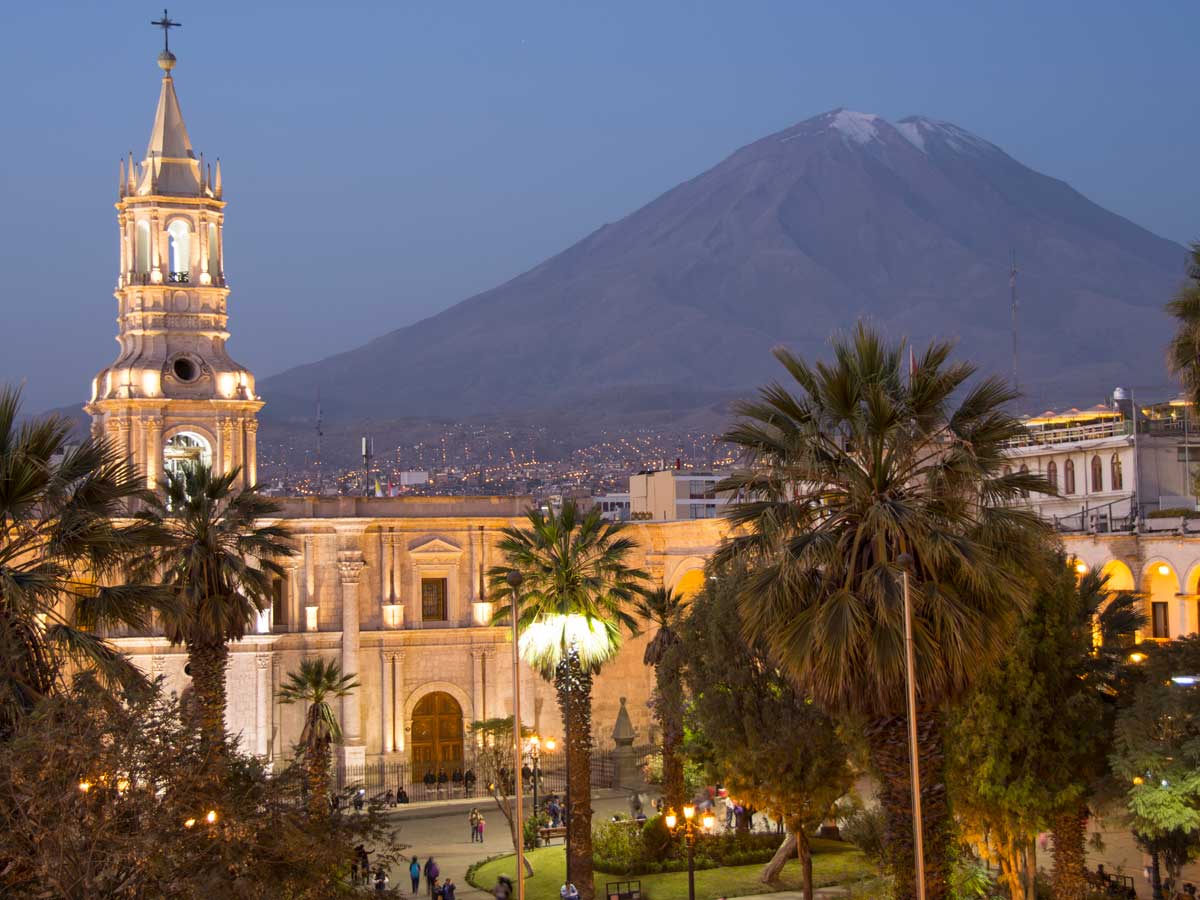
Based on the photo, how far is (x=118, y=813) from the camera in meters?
18.6

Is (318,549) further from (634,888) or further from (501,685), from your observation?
(634,888)

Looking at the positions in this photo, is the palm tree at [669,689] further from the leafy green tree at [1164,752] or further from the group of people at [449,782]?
the group of people at [449,782]

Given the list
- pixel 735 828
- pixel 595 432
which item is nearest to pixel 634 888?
pixel 735 828

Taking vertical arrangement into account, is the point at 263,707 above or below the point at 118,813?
A: below

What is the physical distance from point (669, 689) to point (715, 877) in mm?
3992

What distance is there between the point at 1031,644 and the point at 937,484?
869 cm

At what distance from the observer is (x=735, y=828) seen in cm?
4153

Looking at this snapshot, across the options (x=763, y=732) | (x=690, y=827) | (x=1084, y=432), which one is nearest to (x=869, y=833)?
(x=763, y=732)

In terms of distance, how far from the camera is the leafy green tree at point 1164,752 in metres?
27.0

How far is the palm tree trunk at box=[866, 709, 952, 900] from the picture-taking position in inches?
806

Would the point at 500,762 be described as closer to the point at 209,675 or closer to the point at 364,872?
the point at 364,872

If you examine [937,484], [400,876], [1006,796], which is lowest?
[400,876]

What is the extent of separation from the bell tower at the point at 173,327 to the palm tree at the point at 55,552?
30.0 m

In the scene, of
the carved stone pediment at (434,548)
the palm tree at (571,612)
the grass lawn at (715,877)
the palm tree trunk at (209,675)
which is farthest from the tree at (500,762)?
the palm tree trunk at (209,675)
